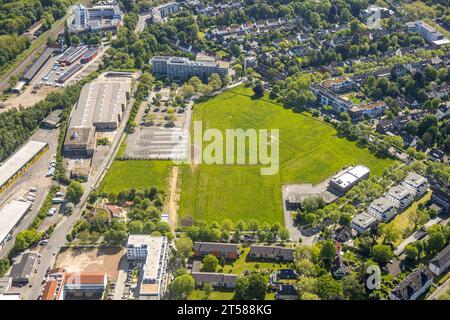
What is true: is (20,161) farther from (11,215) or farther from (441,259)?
(441,259)

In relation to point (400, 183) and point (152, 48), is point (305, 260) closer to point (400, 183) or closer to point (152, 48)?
point (400, 183)

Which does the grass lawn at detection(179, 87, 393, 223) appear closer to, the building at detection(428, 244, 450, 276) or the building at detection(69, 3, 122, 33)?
the building at detection(428, 244, 450, 276)

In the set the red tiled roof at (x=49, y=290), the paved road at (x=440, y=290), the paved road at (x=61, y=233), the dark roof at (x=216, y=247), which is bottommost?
the paved road at (x=61, y=233)

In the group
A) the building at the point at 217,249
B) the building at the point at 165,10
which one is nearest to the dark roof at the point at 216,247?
the building at the point at 217,249

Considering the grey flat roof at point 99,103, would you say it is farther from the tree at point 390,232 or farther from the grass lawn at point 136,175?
the tree at point 390,232

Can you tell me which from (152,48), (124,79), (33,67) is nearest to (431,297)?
(124,79)

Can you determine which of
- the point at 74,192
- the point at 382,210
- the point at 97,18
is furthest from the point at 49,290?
the point at 97,18
